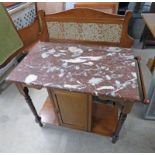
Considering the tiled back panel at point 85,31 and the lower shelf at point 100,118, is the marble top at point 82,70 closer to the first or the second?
the tiled back panel at point 85,31

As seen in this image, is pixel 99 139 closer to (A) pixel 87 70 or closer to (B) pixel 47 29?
(A) pixel 87 70

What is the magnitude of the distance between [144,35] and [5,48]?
211 cm

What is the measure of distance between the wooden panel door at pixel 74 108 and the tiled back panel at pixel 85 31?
575mm

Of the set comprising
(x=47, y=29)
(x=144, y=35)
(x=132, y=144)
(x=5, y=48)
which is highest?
(x=47, y=29)

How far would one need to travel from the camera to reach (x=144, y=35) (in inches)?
97.9

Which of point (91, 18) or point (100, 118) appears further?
point (100, 118)

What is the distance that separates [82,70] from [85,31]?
44cm

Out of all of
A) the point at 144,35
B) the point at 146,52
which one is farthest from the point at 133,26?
the point at 146,52

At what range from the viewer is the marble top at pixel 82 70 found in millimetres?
904

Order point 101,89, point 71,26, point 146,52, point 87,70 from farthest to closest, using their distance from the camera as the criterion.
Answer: point 146,52 < point 71,26 < point 87,70 < point 101,89

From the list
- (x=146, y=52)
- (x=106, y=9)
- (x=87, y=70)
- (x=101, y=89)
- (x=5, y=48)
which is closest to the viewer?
(x=101, y=89)

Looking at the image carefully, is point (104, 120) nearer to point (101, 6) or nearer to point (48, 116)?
point (48, 116)

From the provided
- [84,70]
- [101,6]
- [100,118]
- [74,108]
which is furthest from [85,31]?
[101,6]

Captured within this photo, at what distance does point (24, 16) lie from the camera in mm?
2006
